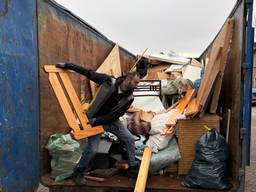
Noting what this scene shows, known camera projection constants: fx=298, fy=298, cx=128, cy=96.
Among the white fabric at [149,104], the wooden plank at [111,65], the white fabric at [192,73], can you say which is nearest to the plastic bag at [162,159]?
the white fabric at [149,104]

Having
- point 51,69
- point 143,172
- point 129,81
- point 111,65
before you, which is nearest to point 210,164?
point 143,172

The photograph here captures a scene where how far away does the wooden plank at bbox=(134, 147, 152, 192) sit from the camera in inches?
106

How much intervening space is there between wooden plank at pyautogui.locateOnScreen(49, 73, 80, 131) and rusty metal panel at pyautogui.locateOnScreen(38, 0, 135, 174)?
1.36ft

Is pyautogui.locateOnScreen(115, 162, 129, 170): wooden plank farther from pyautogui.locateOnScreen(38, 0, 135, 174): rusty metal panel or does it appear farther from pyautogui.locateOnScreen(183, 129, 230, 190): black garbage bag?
pyautogui.locateOnScreen(38, 0, 135, 174): rusty metal panel

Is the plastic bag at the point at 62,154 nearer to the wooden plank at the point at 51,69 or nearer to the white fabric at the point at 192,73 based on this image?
the wooden plank at the point at 51,69

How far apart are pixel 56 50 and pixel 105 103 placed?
3.59 ft

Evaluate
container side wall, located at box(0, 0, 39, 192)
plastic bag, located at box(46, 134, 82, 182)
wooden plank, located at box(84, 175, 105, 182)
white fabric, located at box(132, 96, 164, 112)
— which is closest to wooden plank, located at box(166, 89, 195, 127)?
white fabric, located at box(132, 96, 164, 112)

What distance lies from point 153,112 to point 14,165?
207 centimetres

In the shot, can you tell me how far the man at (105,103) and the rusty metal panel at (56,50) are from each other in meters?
0.52

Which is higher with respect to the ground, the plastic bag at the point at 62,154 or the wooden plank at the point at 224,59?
the wooden plank at the point at 224,59

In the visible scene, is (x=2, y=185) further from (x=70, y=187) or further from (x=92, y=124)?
(x=92, y=124)

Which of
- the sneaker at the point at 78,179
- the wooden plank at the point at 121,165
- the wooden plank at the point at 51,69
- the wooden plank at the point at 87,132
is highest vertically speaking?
the wooden plank at the point at 51,69

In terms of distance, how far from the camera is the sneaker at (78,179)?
3.00 metres

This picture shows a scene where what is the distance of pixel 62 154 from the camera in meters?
3.39
